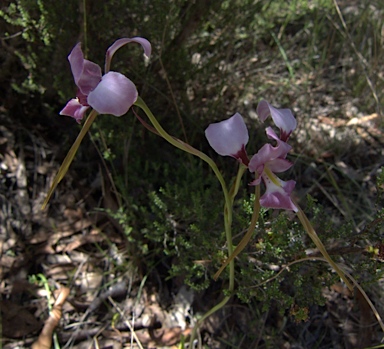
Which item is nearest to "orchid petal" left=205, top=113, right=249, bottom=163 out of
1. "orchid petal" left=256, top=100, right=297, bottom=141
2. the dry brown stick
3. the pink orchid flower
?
"orchid petal" left=256, top=100, right=297, bottom=141

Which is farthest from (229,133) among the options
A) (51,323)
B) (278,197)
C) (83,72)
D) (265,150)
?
(51,323)

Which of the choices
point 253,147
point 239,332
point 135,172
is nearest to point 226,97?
point 253,147

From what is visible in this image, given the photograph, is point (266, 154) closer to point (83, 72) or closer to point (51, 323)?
point (83, 72)

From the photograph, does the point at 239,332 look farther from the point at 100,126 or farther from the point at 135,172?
the point at 100,126

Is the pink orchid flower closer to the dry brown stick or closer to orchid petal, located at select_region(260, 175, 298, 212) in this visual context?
orchid petal, located at select_region(260, 175, 298, 212)

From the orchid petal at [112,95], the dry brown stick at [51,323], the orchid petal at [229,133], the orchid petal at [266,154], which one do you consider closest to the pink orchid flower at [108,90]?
the orchid petal at [112,95]

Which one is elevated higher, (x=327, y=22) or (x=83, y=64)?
(x=83, y=64)
